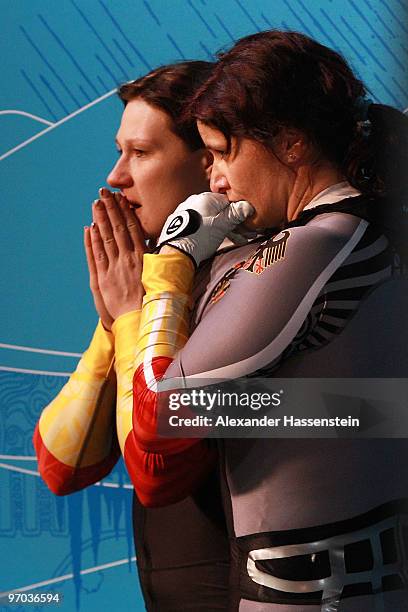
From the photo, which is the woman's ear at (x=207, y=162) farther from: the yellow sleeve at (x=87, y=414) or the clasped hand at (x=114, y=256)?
the yellow sleeve at (x=87, y=414)

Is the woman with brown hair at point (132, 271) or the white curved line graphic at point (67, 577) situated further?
the white curved line graphic at point (67, 577)

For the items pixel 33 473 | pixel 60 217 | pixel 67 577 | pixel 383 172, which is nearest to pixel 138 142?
pixel 60 217

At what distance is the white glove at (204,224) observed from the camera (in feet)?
4.38

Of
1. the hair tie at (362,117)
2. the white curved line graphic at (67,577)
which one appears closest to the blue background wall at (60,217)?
the white curved line graphic at (67,577)

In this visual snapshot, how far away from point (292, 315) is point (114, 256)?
15.2 inches

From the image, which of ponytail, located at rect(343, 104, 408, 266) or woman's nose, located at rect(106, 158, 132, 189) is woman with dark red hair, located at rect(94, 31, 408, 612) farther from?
woman's nose, located at rect(106, 158, 132, 189)

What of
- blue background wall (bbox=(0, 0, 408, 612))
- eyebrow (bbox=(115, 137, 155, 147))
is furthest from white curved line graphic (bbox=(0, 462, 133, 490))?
eyebrow (bbox=(115, 137, 155, 147))

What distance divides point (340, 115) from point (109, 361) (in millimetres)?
519

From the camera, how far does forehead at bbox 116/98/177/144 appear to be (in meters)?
1.48

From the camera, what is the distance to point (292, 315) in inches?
46.8

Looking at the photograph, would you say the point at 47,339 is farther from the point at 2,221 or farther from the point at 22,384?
the point at 2,221

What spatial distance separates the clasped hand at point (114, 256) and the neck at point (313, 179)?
280mm

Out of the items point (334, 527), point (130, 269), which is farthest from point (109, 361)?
point (334, 527)

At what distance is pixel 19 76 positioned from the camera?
5.19 feet
